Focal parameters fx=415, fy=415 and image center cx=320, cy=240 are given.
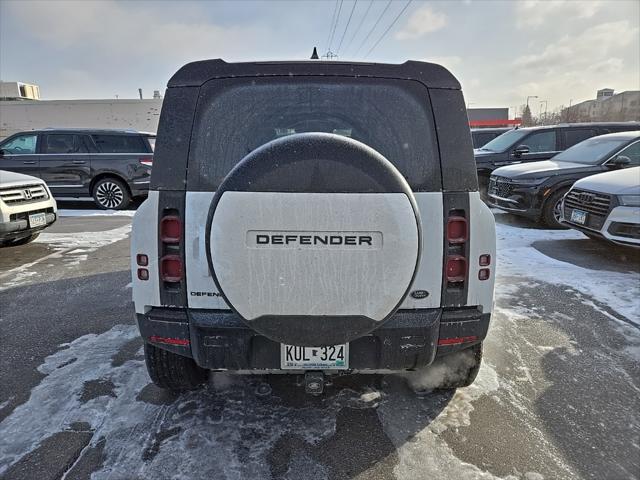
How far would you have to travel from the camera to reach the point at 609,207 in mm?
5512

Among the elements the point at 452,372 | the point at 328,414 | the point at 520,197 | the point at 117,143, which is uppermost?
the point at 117,143

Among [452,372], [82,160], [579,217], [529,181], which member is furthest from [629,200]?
[82,160]

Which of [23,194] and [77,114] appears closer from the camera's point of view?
[23,194]

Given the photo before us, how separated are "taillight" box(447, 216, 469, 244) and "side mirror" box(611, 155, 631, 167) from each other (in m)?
6.87

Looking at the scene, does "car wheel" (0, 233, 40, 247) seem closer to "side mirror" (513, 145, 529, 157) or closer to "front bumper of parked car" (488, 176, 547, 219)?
"front bumper of parked car" (488, 176, 547, 219)

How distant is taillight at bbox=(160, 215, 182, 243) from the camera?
2.09m

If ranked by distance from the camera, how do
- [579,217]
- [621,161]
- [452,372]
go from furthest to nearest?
[621,161] → [579,217] → [452,372]

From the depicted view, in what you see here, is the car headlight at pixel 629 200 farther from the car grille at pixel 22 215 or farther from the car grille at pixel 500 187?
the car grille at pixel 22 215

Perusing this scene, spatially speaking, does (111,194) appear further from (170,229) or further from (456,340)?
(456,340)


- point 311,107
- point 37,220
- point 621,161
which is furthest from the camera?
point 621,161

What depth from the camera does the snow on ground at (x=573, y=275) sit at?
13.9 feet

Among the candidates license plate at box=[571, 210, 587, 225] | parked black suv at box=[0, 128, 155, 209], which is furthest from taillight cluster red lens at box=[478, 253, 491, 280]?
parked black suv at box=[0, 128, 155, 209]

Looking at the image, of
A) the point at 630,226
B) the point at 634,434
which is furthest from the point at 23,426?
the point at 630,226

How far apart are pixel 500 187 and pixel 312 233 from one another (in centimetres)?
788
